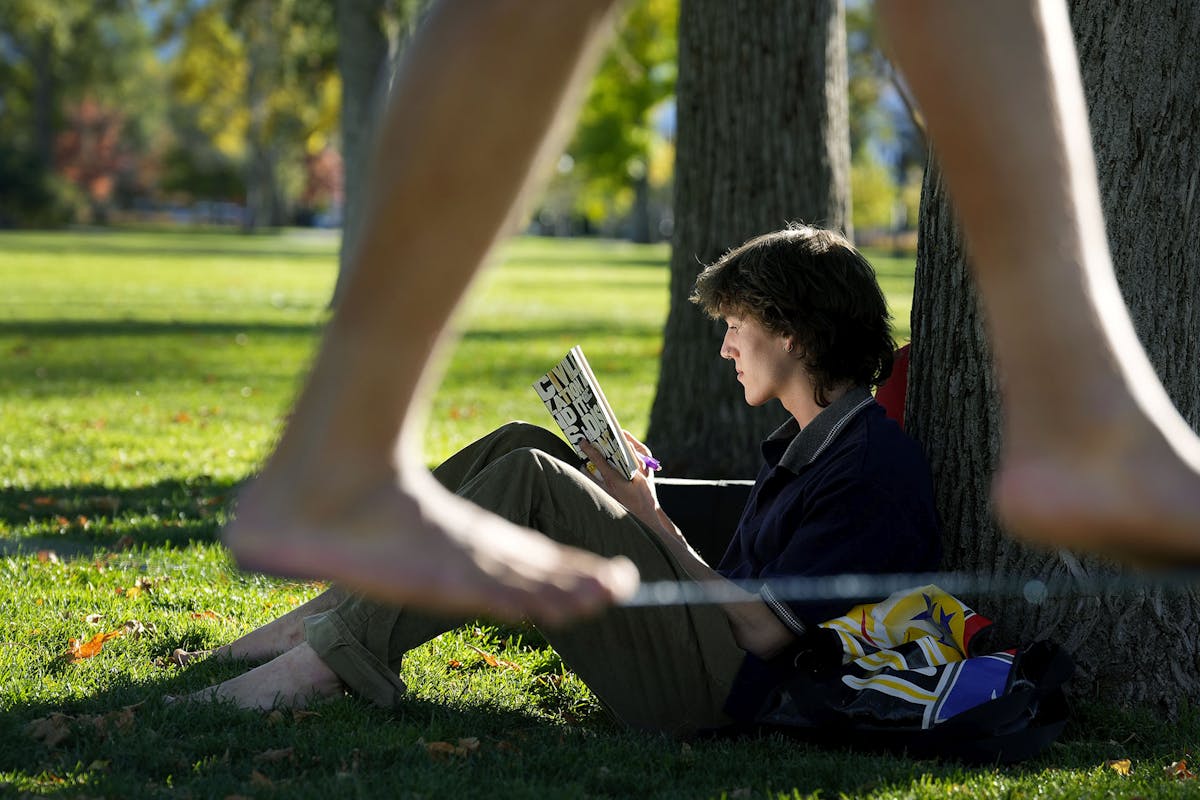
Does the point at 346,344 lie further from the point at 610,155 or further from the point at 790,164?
the point at 610,155

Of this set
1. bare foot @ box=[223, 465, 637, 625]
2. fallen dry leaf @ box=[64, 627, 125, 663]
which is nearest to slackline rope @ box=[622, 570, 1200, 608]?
bare foot @ box=[223, 465, 637, 625]

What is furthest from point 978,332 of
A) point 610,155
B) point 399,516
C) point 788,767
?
point 610,155

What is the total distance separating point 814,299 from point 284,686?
1.53 m

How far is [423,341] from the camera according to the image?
4.78 ft

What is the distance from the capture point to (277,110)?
32.4 metres

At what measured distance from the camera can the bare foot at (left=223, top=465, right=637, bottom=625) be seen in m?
1.51

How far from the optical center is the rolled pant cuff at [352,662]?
313 cm

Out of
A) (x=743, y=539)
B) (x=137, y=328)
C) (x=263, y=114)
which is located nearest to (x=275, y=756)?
(x=743, y=539)

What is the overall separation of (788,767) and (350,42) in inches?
506

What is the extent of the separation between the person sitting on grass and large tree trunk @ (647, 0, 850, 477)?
9.56ft

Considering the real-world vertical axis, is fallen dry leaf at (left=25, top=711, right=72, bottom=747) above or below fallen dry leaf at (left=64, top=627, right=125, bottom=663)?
above

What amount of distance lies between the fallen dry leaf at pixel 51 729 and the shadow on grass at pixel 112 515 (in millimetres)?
2045

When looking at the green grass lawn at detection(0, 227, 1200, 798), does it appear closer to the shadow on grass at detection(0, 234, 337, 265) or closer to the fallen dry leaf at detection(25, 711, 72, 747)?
the fallen dry leaf at detection(25, 711, 72, 747)

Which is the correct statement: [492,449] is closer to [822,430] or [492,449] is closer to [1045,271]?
[822,430]
